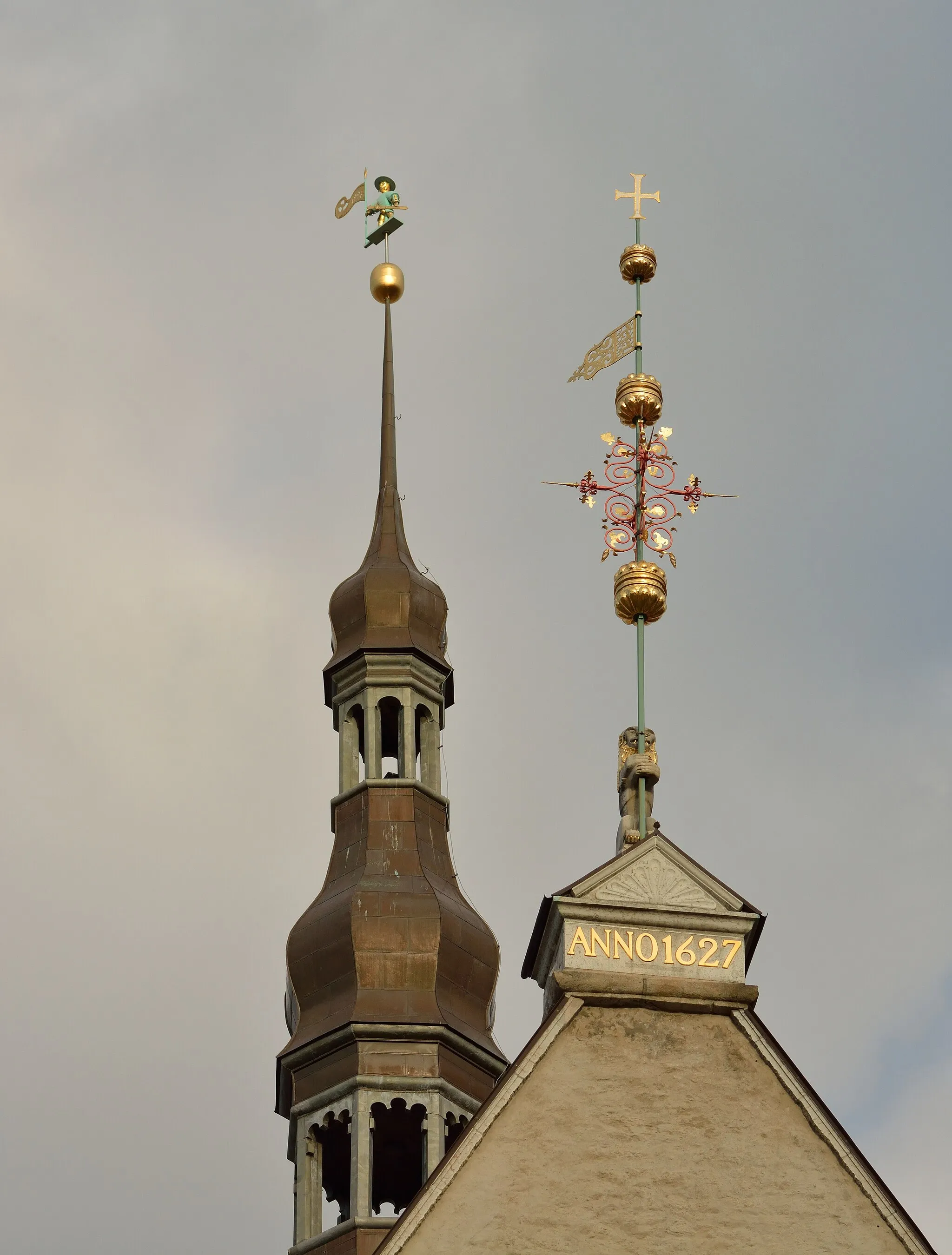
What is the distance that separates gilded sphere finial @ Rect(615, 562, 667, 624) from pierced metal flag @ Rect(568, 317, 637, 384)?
2459 mm

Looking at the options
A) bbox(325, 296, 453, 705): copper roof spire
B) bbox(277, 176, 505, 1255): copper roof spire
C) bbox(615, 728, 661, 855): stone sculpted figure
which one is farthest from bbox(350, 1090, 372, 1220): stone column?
bbox(615, 728, 661, 855): stone sculpted figure

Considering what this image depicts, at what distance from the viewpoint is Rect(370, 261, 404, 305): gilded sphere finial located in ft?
156

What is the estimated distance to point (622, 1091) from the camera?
25984 mm

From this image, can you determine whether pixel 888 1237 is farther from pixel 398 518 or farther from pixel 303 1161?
pixel 398 518

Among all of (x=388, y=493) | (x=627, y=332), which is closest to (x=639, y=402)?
(x=627, y=332)

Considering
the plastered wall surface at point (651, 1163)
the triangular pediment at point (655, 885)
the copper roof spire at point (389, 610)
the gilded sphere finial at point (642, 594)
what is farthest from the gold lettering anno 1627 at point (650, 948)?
the copper roof spire at point (389, 610)

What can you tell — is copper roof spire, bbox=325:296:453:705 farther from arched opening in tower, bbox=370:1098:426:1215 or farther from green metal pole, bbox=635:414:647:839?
green metal pole, bbox=635:414:647:839

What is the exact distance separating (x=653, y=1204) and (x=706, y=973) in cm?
217

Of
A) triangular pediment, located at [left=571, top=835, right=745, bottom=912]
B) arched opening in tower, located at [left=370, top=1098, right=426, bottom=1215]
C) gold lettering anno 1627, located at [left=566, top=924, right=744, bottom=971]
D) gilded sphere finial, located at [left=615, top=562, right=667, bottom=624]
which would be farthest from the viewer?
arched opening in tower, located at [left=370, top=1098, right=426, bottom=1215]

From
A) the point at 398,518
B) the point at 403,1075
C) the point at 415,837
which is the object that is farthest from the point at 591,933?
the point at 398,518

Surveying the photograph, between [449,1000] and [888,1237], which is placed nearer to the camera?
[888,1237]

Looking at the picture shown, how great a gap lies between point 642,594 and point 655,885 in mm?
3855

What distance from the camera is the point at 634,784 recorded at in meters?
28.8

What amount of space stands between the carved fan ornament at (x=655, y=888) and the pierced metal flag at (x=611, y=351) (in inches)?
247
